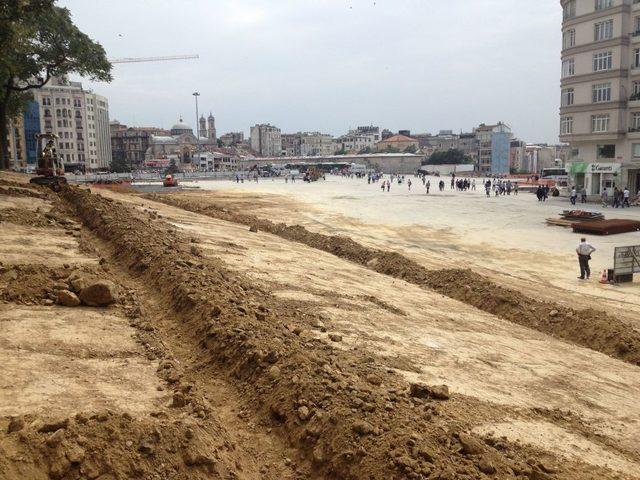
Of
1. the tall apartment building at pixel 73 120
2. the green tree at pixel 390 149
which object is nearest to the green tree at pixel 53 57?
the tall apartment building at pixel 73 120

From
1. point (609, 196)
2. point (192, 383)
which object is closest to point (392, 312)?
point (192, 383)

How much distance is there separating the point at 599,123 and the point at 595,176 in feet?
15.7

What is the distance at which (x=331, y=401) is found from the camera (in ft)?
22.1

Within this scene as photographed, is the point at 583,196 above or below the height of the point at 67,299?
below

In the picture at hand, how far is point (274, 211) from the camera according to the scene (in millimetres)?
42625

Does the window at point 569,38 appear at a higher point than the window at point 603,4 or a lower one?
lower

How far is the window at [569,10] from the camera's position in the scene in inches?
2051

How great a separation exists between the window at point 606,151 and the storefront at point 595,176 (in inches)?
36.1

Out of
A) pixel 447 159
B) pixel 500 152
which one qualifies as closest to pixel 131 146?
pixel 447 159

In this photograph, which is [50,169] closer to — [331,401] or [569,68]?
[331,401]

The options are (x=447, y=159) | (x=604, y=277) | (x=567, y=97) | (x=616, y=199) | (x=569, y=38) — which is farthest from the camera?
(x=447, y=159)

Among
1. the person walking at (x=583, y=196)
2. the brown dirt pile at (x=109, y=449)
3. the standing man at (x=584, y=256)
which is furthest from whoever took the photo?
the person walking at (x=583, y=196)

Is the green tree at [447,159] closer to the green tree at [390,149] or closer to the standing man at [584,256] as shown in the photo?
the green tree at [390,149]

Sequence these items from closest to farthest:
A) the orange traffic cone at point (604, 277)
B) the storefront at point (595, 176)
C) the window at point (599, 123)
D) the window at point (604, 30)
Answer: the orange traffic cone at point (604, 277) < the window at point (604, 30) < the window at point (599, 123) < the storefront at point (595, 176)
